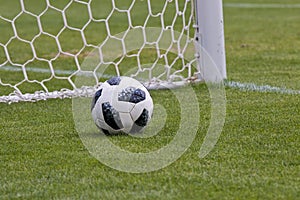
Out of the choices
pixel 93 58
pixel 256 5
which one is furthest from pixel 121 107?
pixel 256 5

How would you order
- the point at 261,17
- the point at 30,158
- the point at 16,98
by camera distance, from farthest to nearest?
the point at 261,17 → the point at 16,98 → the point at 30,158

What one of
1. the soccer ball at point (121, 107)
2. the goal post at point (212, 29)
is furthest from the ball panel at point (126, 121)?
the goal post at point (212, 29)

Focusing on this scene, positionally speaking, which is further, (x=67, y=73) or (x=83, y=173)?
(x=67, y=73)

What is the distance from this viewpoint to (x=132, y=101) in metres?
3.85

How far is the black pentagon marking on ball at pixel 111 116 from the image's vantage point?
380cm

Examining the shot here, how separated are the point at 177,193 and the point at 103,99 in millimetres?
1040

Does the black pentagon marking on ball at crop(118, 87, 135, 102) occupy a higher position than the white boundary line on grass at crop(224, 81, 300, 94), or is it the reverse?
the black pentagon marking on ball at crop(118, 87, 135, 102)

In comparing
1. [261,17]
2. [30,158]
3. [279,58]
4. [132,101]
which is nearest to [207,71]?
[279,58]

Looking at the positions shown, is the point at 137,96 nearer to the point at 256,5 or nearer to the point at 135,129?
the point at 135,129

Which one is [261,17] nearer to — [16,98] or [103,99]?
[16,98]

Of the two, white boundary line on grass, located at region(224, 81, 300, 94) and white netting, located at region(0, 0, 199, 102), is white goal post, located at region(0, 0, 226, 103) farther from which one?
white boundary line on grass, located at region(224, 81, 300, 94)

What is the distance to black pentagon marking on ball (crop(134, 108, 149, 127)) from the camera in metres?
3.86

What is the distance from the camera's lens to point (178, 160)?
3412mm

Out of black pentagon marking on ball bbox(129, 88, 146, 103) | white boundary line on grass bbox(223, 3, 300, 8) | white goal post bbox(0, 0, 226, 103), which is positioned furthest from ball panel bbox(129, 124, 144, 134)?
white boundary line on grass bbox(223, 3, 300, 8)
